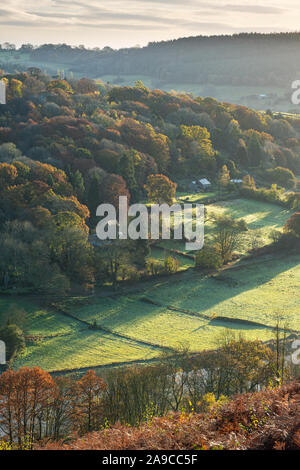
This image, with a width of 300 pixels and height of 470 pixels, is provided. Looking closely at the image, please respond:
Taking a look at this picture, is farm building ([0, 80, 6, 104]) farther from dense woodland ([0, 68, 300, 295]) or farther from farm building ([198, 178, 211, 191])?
farm building ([198, 178, 211, 191])

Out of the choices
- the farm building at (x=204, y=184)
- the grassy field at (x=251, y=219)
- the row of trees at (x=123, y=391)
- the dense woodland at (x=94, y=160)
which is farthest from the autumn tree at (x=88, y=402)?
the farm building at (x=204, y=184)

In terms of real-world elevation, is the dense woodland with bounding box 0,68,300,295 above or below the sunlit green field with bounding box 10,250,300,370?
above

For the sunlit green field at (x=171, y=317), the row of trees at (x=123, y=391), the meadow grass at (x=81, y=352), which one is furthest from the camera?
the sunlit green field at (x=171, y=317)

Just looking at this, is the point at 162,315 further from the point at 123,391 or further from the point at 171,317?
the point at 123,391

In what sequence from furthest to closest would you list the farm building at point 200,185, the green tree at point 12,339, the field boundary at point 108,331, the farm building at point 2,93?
the farm building at point 2,93 → the farm building at point 200,185 → the field boundary at point 108,331 → the green tree at point 12,339

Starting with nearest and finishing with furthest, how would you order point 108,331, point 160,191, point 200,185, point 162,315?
point 108,331, point 162,315, point 160,191, point 200,185

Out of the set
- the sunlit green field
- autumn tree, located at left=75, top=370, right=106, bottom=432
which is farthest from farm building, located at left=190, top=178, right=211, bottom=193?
autumn tree, located at left=75, top=370, right=106, bottom=432

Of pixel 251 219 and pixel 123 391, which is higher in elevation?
pixel 251 219

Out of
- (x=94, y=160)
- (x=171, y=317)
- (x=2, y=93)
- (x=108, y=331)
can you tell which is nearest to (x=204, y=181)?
(x=94, y=160)

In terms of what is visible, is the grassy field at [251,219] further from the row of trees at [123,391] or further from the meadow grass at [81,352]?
the row of trees at [123,391]

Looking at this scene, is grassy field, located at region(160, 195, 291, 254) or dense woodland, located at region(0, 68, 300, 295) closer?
dense woodland, located at region(0, 68, 300, 295)

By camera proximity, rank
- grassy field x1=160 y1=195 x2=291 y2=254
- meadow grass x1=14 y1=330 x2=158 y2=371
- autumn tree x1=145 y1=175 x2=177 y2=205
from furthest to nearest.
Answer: autumn tree x1=145 y1=175 x2=177 y2=205
grassy field x1=160 y1=195 x2=291 y2=254
meadow grass x1=14 y1=330 x2=158 y2=371

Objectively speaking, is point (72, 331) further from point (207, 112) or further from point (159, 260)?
point (207, 112)
